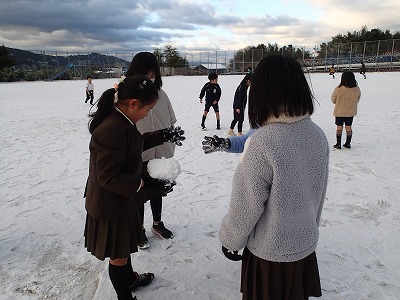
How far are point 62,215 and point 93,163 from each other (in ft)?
7.07

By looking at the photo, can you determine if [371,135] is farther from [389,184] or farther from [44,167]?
[44,167]

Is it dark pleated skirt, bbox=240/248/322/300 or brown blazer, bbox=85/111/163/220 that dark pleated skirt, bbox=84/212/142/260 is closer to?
brown blazer, bbox=85/111/163/220

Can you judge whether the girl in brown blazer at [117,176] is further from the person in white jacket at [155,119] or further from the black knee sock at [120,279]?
the person in white jacket at [155,119]

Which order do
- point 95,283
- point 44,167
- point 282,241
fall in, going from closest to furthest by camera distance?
point 282,241 → point 95,283 → point 44,167

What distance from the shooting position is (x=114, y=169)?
1676 millimetres

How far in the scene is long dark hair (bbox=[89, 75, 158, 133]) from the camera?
182 cm

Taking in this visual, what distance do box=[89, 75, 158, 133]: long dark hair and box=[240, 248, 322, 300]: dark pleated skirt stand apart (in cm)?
105

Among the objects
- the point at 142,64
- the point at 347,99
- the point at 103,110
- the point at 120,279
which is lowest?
the point at 120,279

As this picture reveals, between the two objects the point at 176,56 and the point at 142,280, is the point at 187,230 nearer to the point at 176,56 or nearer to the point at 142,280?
the point at 142,280

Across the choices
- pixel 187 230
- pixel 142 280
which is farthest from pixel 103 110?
pixel 187 230

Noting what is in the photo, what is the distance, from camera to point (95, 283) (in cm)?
252

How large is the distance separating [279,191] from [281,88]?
0.44m

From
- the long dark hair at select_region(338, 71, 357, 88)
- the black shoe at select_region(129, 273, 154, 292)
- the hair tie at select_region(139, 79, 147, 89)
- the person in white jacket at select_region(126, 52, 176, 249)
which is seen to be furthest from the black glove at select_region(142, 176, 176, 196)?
the long dark hair at select_region(338, 71, 357, 88)

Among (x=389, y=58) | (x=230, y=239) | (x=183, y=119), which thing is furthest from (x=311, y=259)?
(x=389, y=58)
